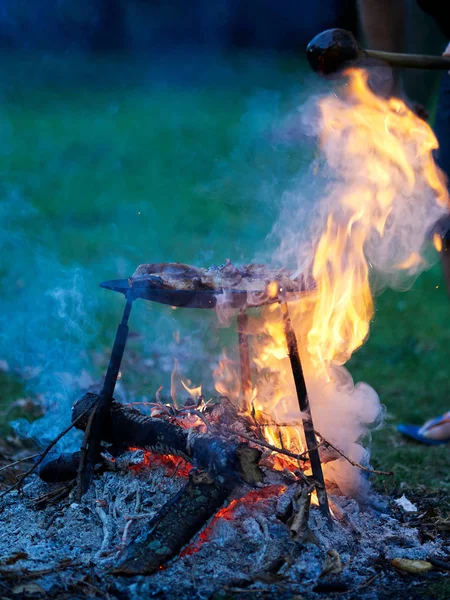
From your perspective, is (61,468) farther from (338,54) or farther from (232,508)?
(338,54)

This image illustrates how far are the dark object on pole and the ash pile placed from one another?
1.84 m

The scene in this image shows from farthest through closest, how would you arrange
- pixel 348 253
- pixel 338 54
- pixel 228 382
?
pixel 228 382 → pixel 348 253 → pixel 338 54

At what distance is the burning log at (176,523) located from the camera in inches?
104

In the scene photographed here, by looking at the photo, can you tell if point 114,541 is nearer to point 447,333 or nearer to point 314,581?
point 314,581

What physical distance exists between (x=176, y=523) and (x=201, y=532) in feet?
0.54

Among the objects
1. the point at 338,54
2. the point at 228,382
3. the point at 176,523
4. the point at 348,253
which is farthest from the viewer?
the point at 228,382

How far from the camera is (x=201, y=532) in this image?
2.85 m

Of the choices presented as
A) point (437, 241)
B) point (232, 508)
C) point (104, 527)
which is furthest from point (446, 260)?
point (104, 527)

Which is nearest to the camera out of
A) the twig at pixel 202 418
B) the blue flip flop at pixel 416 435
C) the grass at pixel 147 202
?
the twig at pixel 202 418

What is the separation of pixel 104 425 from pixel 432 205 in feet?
7.73

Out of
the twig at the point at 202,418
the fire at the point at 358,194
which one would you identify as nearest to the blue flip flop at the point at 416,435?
the fire at the point at 358,194

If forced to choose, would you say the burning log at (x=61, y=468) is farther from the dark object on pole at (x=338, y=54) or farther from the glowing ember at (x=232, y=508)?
the dark object on pole at (x=338, y=54)

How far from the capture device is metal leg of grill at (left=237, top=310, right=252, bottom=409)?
3.65m

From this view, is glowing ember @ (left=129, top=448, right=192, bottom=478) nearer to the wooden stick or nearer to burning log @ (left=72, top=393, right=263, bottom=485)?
burning log @ (left=72, top=393, right=263, bottom=485)
